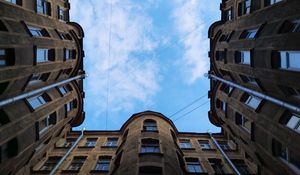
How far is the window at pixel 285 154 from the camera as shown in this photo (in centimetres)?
1925

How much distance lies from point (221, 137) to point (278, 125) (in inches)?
771

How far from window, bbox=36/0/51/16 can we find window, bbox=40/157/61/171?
14852mm

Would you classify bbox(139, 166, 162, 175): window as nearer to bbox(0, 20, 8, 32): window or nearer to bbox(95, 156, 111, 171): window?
bbox(95, 156, 111, 171): window

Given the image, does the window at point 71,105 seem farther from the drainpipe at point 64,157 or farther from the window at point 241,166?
the window at point 241,166

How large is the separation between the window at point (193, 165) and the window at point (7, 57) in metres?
18.6

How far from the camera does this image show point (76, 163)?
3177 centimetres

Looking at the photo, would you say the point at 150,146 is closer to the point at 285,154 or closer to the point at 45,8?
the point at 285,154

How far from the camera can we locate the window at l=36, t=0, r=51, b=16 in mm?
27344

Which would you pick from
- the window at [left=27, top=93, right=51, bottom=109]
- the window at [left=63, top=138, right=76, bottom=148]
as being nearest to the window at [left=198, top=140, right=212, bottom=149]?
the window at [left=63, top=138, right=76, bottom=148]

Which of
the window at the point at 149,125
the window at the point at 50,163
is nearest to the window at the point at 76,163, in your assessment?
the window at the point at 50,163

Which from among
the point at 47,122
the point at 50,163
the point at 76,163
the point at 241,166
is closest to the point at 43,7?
the point at 47,122

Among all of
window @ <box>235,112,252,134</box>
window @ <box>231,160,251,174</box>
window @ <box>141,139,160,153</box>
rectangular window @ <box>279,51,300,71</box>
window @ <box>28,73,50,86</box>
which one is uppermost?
rectangular window @ <box>279,51,300,71</box>

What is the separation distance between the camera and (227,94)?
31875 millimetres

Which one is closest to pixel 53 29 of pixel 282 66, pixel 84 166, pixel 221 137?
pixel 84 166
